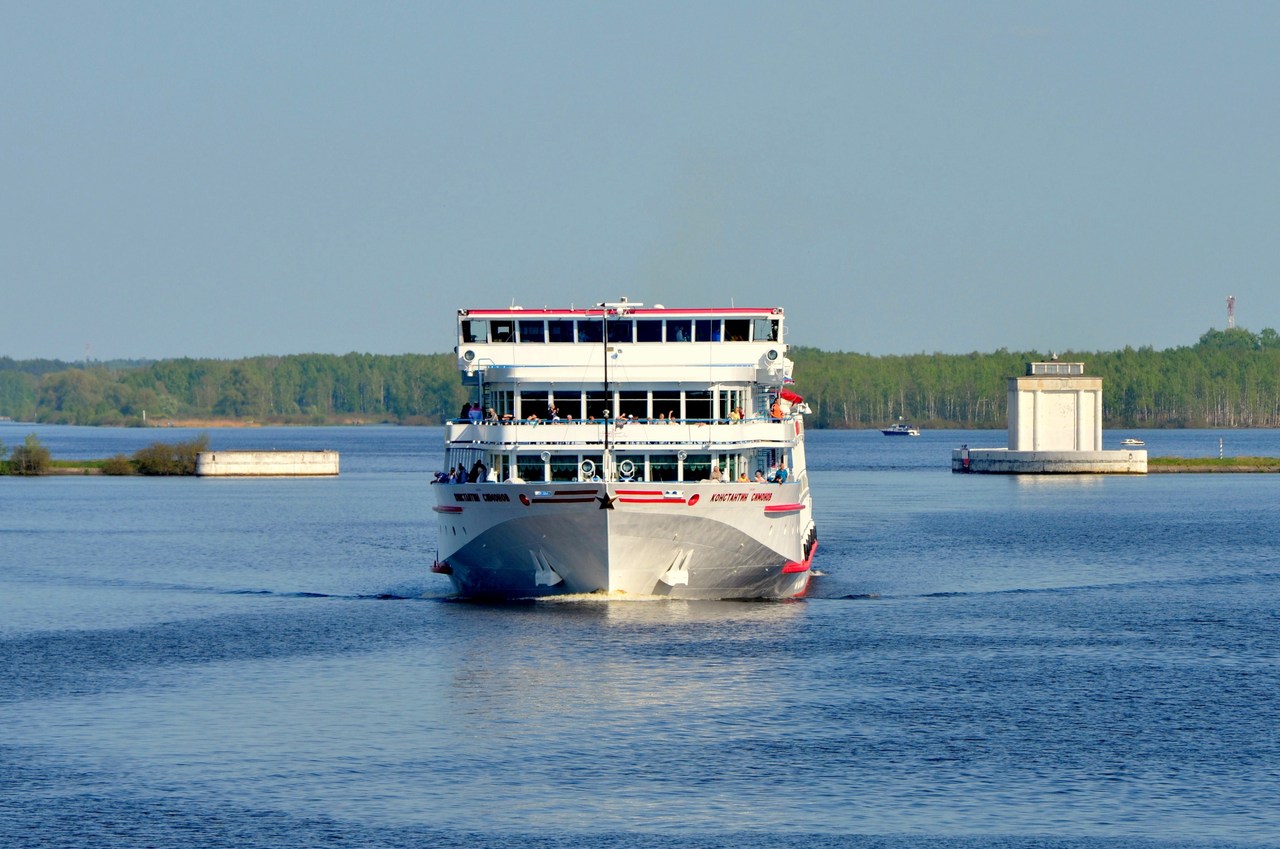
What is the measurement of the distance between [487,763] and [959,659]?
19.2 metres

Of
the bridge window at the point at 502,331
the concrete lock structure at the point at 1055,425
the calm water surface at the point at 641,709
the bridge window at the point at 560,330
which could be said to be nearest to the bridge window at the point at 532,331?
the bridge window at the point at 560,330

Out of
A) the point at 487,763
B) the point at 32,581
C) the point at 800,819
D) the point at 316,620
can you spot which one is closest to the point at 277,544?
the point at 32,581

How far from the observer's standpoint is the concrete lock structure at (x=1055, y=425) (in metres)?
179

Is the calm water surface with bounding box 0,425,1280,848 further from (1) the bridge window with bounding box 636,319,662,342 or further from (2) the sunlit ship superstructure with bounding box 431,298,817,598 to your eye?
(1) the bridge window with bounding box 636,319,662,342

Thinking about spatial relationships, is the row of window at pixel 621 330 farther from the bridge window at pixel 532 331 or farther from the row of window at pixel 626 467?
the row of window at pixel 626 467

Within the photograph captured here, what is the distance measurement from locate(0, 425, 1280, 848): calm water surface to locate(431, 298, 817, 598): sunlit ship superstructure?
1783 mm

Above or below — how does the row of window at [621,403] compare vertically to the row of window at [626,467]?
above

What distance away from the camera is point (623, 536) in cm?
5750

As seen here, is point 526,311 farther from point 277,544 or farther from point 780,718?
point 277,544

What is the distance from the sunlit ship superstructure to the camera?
57.5m

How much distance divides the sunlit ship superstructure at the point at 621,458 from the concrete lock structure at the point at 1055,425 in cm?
11922

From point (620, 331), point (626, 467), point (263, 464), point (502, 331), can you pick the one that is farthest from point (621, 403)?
point (263, 464)

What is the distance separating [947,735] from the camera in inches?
1688

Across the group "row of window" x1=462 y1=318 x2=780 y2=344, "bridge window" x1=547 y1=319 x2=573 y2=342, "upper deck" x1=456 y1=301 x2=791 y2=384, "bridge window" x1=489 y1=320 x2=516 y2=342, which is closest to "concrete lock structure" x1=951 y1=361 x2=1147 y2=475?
"row of window" x1=462 y1=318 x2=780 y2=344
